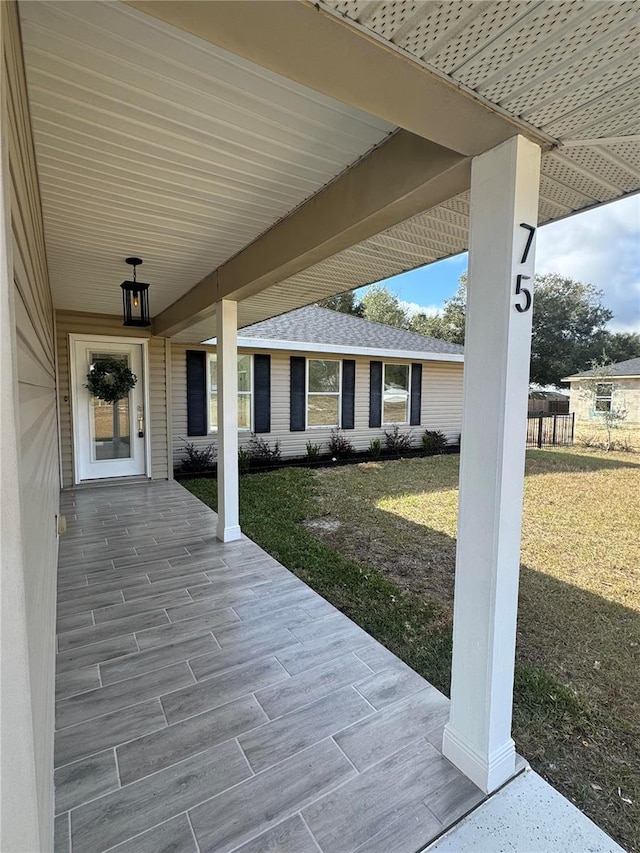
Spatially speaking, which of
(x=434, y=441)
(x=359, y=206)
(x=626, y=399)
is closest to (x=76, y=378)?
(x=359, y=206)

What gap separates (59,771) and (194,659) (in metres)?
0.82

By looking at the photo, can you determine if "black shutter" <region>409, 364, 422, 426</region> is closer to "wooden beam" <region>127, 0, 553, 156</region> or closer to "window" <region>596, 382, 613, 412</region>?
"window" <region>596, 382, 613, 412</region>

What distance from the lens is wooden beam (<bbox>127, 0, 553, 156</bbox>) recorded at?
101cm

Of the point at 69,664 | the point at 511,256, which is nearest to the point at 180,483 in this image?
the point at 69,664

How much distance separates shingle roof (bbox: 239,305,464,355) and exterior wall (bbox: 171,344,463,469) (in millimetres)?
370

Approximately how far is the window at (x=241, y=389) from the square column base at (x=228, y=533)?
4370 millimetres

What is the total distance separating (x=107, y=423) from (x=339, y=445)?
4.84m

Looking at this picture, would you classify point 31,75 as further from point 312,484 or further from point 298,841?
point 312,484

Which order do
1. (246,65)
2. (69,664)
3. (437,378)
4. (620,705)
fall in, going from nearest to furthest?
1. (246,65)
2. (620,705)
3. (69,664)
4. (437,378)

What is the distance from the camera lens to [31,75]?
1543 millimetres

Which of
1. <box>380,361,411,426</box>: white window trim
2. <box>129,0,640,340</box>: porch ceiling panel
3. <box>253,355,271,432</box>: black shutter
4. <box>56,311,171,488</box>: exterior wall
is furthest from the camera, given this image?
<box>380,361,411,426</box>: white window trim

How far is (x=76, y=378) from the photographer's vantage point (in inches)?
248

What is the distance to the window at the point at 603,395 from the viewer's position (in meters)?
13.5

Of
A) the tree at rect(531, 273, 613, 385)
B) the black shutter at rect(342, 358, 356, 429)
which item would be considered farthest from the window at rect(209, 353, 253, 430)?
the tree at rect(531, 273, 613, 385)
